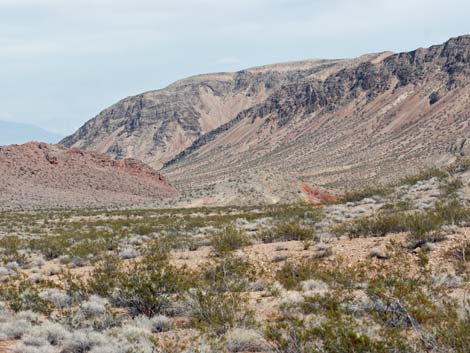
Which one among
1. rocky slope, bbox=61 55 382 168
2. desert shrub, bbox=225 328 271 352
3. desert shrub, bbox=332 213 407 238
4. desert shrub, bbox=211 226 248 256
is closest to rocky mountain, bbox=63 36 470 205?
rocky slope, bbox=61 55 382 168

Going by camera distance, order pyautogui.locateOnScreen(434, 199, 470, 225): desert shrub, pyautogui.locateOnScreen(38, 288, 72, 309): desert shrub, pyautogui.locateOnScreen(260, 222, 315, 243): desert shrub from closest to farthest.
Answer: pyautogui.locateOnScreen(38, 288, 72, 309): desert shrub
pyautogui.locateOnScreen(434, 199, 470, 225): desert shrub
pyautogui.locateOnScreen(260, 222, 315, 243): desert shrub

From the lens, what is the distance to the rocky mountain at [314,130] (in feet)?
247

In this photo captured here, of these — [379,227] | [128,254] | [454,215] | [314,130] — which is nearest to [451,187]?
[454,215]

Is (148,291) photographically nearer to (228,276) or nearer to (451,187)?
(228,276)

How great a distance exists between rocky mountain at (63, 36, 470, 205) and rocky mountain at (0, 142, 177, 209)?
769 cm

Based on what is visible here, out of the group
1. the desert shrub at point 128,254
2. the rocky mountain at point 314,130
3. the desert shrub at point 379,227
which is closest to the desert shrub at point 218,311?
the desert shrub at point 379,227

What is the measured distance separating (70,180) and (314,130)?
176ft

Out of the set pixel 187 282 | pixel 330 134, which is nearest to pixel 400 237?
pixel 187 282

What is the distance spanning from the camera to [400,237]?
56.7 ft

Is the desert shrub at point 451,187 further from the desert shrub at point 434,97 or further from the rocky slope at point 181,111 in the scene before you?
the rocky slope at point 181,111

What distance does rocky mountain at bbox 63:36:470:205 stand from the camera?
75375mm

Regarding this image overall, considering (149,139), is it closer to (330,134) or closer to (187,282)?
(330,134)

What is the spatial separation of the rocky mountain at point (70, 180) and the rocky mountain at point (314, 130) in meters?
7.69

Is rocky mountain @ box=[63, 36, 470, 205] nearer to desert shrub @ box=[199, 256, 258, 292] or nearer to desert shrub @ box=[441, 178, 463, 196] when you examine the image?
desert shrub @ box=[441, 178, 463, 196]
